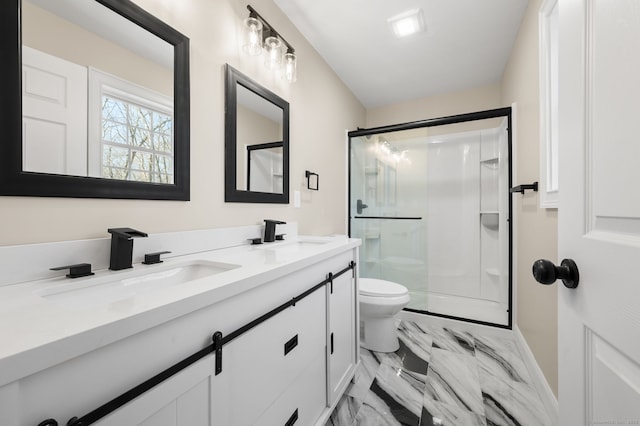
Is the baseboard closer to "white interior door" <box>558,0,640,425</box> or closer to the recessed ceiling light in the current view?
"white interior door" <box>558,0,640,425</box>

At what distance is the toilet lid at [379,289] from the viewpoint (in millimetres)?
1921

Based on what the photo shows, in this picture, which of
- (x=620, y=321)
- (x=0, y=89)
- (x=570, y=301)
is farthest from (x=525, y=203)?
(x=0, y=89)

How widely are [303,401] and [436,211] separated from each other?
2.67 metres

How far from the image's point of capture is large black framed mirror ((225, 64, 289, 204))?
1369 millimetres

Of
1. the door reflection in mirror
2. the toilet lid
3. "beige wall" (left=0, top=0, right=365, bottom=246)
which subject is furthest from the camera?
the toilet lid

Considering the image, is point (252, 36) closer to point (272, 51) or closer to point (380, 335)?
point (272, 51)

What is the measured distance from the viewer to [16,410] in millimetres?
351

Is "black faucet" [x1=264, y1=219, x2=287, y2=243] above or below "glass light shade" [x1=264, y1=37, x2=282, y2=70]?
below

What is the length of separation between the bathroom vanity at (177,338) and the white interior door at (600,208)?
757mm

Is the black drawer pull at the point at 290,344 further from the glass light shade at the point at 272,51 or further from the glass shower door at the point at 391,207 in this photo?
the glass shower door at the point at 391,207

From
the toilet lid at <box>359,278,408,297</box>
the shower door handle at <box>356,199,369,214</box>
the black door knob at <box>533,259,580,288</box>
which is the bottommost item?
the toilet lid at <box>359,278,408,297</box>

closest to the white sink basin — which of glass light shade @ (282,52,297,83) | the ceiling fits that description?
glass light shade @ (282,52,297,83)

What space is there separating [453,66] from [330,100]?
121 centimetres

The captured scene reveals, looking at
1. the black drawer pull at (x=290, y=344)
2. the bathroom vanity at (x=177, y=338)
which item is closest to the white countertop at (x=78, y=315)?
the bathroom vanity at (x=177, y=338)
